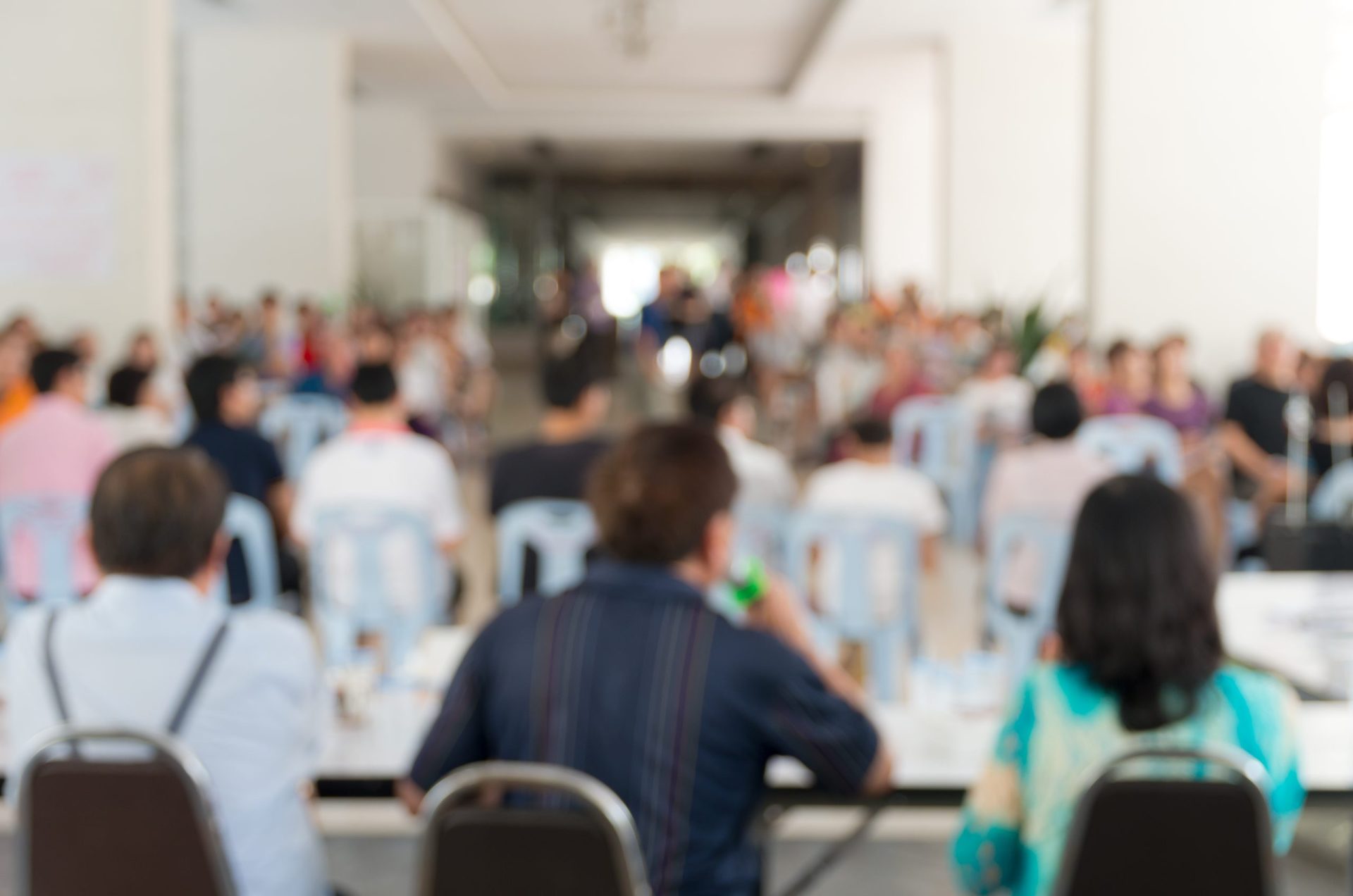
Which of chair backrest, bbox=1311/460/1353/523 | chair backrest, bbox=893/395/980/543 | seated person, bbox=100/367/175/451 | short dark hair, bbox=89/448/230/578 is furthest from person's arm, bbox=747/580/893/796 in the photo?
chair backrest, bbox=893/395/980/543

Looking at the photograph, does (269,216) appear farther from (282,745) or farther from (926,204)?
(282,745)

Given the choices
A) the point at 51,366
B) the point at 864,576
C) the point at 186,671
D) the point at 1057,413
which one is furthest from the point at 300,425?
the point at 186,671

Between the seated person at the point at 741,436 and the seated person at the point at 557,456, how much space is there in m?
0.58

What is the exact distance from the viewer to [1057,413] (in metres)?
4.34

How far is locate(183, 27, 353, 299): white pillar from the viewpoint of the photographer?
36.9 ft

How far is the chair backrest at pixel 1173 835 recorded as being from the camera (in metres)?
1.50

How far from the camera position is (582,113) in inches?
627

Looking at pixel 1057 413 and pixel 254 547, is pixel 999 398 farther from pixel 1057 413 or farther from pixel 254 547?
pixel 254 547

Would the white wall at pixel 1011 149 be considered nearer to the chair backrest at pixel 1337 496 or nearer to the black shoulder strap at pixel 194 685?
the chair backrest at pixel 1337 496

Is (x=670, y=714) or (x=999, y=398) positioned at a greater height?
(x=999, y=398)

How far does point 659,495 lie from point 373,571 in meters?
2.37

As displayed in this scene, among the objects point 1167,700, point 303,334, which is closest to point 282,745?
point 1167,700

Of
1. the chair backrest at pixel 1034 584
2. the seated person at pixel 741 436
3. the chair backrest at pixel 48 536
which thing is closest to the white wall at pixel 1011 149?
the seated person at pixel 741 436

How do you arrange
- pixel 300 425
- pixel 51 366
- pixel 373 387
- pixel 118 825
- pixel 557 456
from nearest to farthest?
pixel 118 825, pixel 557 456, pixel 373 387, pixel 51 366, pixel 300 425
